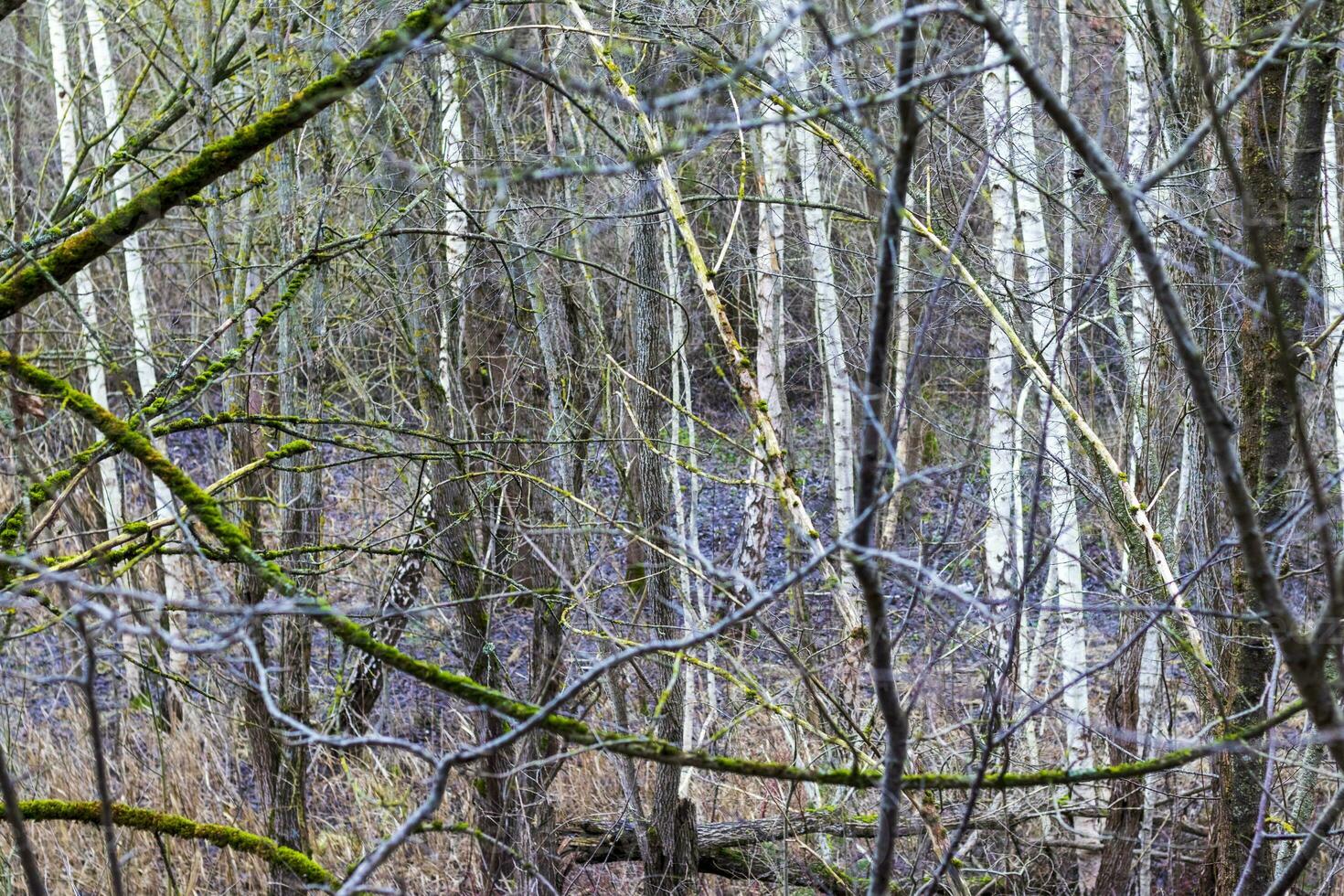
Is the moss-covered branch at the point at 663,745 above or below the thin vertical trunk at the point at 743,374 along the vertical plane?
below

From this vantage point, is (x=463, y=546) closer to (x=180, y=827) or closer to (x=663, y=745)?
(x=180, y=827)

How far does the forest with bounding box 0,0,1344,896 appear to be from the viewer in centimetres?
170

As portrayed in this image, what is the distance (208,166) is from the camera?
7.22 ft

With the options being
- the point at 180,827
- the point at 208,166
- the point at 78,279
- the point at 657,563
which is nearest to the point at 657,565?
the point at 657,563

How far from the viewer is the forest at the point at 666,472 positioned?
1.70 meters

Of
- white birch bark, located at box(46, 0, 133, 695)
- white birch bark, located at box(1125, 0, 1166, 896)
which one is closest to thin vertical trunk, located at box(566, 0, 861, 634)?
white birch bark, located at box(1125, 0, 1166, 896)

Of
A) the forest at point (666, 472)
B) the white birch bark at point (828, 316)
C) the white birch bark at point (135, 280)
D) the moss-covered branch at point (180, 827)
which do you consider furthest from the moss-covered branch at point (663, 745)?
the white birch bark at point (135, 280)

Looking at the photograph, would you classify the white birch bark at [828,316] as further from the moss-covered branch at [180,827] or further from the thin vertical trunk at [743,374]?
the moss-covered branch at [180,827]

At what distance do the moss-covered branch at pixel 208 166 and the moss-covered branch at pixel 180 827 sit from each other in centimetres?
123

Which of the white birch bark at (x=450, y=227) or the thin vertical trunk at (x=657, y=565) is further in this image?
the white birch bark at (x=450, y=227)

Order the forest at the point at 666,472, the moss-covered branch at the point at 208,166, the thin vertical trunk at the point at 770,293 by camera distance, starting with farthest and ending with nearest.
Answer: the thin vertical trunk at the point at 770,293 < the moss-covered branch at the point at 208,166 < the forest at the point at 666,472

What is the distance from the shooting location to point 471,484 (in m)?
4.88

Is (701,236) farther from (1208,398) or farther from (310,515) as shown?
(1208,398)

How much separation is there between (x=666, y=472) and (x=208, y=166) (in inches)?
143
